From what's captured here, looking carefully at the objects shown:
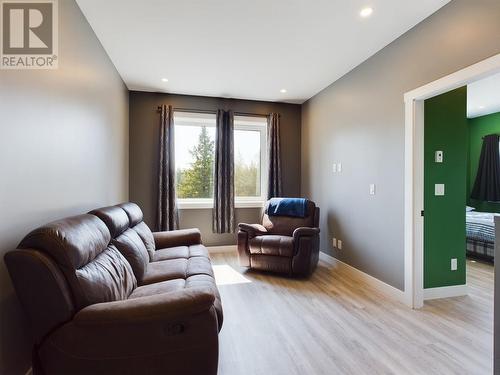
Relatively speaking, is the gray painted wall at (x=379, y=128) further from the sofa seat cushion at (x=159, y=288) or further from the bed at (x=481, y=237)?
the sofa seat cushion at (x=159, y=288)

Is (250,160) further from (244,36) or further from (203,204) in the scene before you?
(244,36)

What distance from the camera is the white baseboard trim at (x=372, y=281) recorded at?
8.65ft

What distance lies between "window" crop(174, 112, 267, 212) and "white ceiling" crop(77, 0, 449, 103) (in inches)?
32.7

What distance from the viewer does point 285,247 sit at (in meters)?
3.28

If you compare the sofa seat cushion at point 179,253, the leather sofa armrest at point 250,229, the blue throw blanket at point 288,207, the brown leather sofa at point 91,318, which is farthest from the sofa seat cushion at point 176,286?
the blue throw blanket at point 288,207

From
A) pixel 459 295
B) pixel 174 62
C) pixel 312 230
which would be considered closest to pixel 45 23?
pixel 174 62

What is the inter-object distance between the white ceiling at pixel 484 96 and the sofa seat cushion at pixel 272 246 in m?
3.27

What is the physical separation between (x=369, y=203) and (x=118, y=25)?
10.4 feet

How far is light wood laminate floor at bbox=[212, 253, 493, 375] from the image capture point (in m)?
1.70

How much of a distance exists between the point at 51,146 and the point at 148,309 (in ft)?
4.14

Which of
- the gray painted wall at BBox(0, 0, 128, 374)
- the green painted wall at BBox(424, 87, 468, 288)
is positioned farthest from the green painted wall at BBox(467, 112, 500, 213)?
the gray painted wall at BBox(0, 0, 128, 374)

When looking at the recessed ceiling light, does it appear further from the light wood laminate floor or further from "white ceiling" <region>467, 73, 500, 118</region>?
the light wood laminate floor

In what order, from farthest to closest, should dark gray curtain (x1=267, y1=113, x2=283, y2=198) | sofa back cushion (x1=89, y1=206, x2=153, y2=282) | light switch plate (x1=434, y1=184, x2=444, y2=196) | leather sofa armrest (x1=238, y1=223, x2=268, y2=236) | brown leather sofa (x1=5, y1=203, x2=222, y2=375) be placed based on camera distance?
1. dark gray curtain (x1=267, y1=113, x2=283, y2=198)
2. leather sofa armrest (x1=238, y1=223, x2=268, y2=236)
3. light switch plate (x1=434, y1=184, x2=444, y2=196)
4. sofa back cushion (x1=89, y1=206, x2=153, y2=282)
5. brown leather sofa (x1=5, y1=203, x2=222, y2=375)

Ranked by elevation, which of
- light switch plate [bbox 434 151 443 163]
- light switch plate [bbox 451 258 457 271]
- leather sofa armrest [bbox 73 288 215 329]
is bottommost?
light switch plate [bbox 451 258 457 271]
